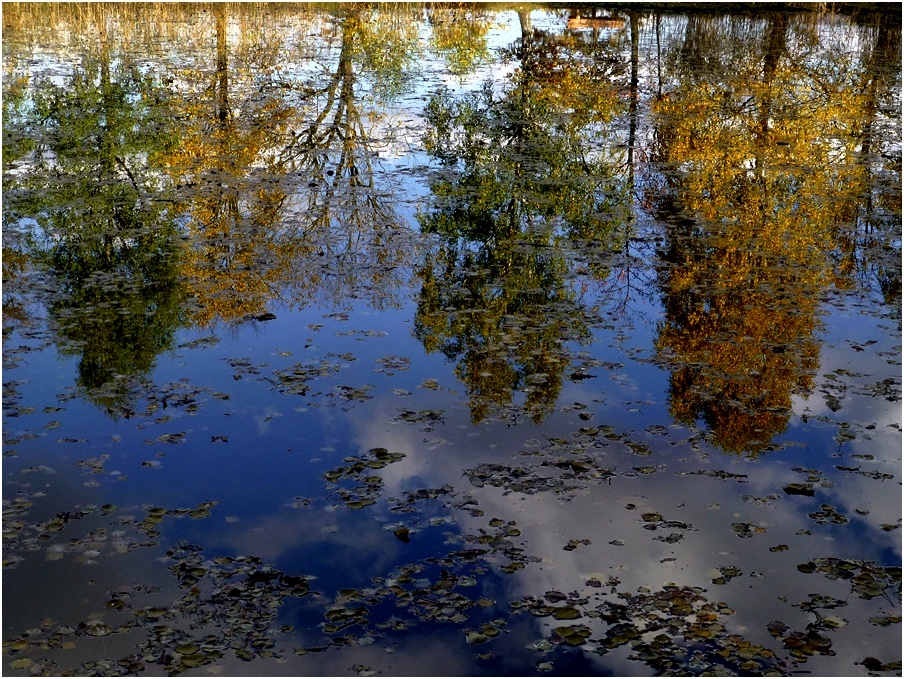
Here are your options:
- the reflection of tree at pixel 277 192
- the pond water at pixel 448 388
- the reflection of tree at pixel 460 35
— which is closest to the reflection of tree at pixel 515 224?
the pond water at pixel 448 388

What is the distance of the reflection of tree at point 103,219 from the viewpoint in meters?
9.12

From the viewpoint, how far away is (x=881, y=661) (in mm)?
5520

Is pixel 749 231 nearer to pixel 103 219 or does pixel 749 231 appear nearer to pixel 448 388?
pixel 448 388

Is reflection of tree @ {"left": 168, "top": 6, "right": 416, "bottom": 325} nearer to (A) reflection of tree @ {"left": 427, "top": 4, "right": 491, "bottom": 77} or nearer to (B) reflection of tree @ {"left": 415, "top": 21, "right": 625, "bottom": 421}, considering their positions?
(B) reflection of tree @ {"left": 415, "top": 21, "right": 625, "bottom": 421}

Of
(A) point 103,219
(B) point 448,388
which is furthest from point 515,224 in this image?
(A) point 103,219

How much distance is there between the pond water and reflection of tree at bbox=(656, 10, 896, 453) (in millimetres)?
59

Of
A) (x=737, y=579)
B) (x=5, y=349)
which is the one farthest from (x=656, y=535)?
(x=5, y=349)

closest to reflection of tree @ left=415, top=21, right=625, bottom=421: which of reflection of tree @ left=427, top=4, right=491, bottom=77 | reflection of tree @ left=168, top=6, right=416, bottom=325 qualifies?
reflection of tree @ left=168, top=6, right=416, bottom=325

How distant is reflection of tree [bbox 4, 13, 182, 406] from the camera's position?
9.12 meters

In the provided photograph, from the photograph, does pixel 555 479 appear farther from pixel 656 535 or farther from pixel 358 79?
pixel 358 79

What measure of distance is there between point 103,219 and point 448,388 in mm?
5994

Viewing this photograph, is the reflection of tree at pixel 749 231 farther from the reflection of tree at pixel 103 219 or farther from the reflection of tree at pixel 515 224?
the reflection of tree at pixel 103 219

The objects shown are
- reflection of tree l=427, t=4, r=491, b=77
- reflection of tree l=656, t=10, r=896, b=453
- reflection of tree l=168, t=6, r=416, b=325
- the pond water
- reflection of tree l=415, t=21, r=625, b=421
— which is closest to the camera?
the pond water

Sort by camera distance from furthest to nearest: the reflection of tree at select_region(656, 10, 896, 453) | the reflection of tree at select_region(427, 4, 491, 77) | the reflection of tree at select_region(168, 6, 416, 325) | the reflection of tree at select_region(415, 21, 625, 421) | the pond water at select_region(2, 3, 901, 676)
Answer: the reflection of tree at select_region(427, 4, 491, 77), the reflection of tree at select_region(168, 6, 416, 325), the reflection of tree at select_region(415, 21, 625, 421), the reflection of tree at select_region(656, 10, 896, 453), the pond water at select_region(2, 3, 901, 676)
